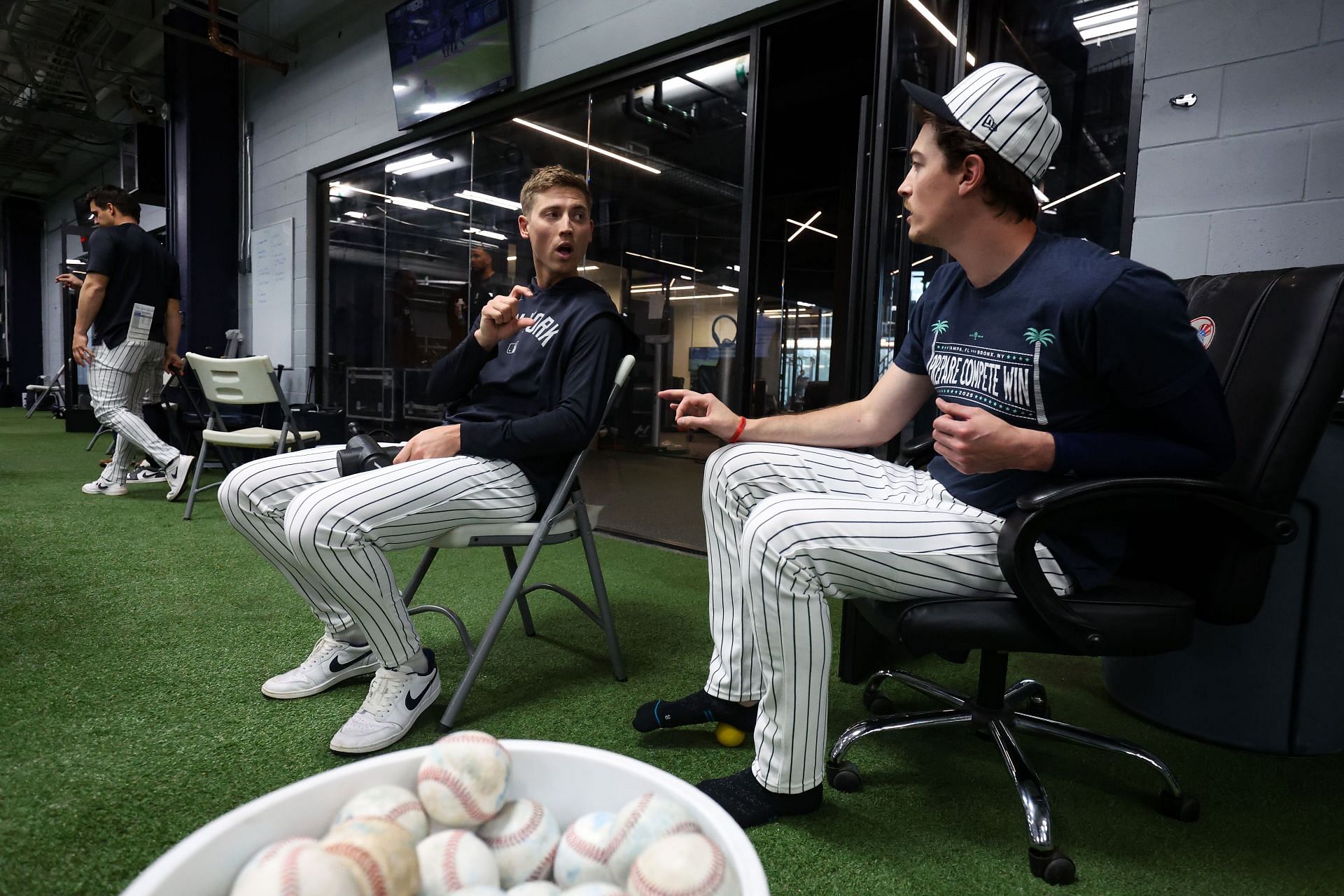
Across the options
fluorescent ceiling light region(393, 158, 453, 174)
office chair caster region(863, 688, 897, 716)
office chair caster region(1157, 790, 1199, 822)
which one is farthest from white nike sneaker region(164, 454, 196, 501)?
office chair caster region(1157, 790, 1199, 822)

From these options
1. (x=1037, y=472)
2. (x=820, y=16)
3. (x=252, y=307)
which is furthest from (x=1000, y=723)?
(x=252, y=307)

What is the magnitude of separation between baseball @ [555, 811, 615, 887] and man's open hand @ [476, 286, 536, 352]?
1302mm

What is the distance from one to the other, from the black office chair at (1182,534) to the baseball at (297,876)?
0.86 metres

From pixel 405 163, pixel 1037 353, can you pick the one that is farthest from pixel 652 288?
pixel 1037 353

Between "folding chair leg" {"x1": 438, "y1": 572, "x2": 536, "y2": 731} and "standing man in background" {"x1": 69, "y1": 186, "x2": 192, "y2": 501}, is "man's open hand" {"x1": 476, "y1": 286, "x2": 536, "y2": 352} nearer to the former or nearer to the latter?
"folding chair leg" {"x1": 438, "y1": 572, "x2": 536, "y2": 731}

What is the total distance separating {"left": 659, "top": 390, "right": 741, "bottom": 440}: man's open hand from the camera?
144 cm

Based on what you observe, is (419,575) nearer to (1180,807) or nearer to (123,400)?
(1180,807)

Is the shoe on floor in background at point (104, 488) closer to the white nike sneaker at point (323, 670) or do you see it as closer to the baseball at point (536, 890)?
the white nike sneaker at point (323, 670)

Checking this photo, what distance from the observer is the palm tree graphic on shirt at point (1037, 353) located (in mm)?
1143

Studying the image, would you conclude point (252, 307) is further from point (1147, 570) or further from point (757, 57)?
point (1147, 570)

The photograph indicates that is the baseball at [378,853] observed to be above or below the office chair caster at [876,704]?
above

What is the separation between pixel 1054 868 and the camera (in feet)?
3.53

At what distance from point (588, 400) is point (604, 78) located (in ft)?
9.32

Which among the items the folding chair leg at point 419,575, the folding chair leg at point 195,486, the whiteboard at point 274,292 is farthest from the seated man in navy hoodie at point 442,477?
the whiteboard at point 274,292
